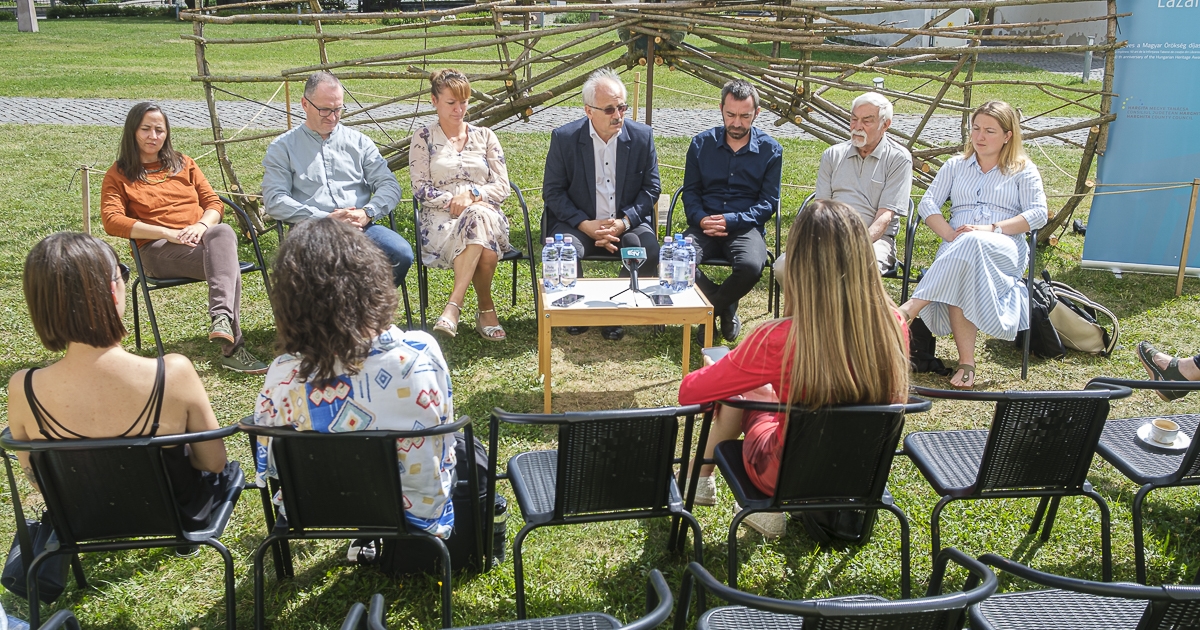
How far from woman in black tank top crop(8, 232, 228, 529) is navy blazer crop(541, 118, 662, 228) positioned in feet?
9.71

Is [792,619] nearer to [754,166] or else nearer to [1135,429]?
[1135,429]

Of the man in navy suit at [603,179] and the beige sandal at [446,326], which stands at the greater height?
the man in navy suit at [603,179]

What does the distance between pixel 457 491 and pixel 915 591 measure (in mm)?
1497

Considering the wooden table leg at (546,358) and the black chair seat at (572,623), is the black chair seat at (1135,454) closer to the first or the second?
the black chair seat at (572,623)

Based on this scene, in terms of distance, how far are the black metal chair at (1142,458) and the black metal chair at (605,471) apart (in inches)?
51.9

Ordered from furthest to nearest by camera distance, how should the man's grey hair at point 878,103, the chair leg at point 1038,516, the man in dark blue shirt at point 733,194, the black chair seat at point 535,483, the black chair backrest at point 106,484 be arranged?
the man in dark blue shirt at point 733,194 → the man's grey hair at point 878,103 → the chair leg at point 1038,516 → the black chair seat at point 535,483 → the black chair backrest at point 106,484

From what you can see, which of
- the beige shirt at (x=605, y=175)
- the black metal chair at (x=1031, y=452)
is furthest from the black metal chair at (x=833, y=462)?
the beige shirt at (x=605, y=175)

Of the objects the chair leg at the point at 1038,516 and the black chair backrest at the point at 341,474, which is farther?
the chair leg at the point at 1038,516

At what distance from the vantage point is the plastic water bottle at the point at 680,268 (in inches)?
174

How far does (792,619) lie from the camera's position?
7.25 feet

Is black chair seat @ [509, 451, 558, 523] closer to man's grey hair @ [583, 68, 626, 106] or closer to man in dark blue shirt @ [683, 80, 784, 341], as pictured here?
man in dark blue shirt @ [683, 80, 784, 341]

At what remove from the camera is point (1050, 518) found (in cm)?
321

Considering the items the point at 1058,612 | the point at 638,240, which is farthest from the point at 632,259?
the point at 1058,612

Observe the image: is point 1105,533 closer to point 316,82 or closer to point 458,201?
point 458,201
